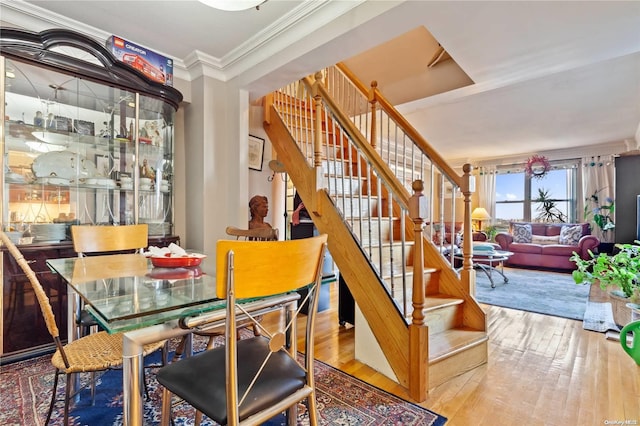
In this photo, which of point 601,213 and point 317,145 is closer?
point 317,145

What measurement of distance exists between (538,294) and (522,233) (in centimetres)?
276

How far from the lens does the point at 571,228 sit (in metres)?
5.94

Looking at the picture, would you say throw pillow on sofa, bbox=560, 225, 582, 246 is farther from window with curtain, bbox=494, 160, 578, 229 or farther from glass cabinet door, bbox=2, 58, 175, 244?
glass cabinet door, bbox=2, 58, 175, 244

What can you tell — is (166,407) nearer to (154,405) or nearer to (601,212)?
(154,405)

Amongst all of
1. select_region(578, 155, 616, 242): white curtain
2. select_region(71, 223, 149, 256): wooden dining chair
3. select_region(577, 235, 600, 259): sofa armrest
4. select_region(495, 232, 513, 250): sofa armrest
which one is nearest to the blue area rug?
select_region(577, 235, 600, 259): sofa armrest

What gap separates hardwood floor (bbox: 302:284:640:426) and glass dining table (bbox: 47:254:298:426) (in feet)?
3.74

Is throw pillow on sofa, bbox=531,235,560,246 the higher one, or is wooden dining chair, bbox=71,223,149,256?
wooden dining chair, bbox=71,223,149,256

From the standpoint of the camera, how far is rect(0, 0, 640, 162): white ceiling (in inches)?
79.7

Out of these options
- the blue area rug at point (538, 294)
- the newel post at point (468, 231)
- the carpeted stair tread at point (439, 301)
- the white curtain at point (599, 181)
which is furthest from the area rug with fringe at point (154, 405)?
the white curtain at point (599, 181)

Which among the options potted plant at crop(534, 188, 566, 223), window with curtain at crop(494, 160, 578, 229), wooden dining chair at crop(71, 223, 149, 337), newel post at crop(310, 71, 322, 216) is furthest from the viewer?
potted plant at crop(534, 188, 566, 223)

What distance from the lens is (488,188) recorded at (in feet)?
25.1

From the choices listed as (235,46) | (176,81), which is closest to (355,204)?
(235,46)

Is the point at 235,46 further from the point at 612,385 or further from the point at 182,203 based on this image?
the point at 612,385

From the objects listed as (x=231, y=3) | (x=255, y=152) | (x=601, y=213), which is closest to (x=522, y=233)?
(x=601, y=213)
